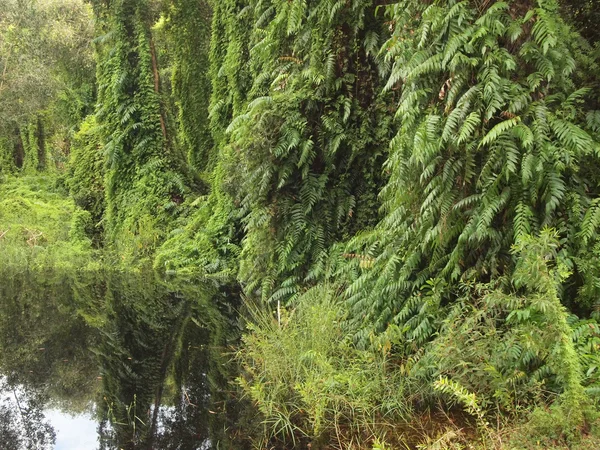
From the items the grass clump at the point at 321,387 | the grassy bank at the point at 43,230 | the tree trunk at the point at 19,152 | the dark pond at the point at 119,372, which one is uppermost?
the grass clump at the point at 321,387

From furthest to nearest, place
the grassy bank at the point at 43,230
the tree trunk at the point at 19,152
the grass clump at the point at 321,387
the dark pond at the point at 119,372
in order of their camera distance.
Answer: the tree trunk at the point at 19,152, the grassy bank at the point at 43,230, the dark pond at the point at 119,372, the grass clump at the point at 321,387

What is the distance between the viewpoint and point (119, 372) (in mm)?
7832

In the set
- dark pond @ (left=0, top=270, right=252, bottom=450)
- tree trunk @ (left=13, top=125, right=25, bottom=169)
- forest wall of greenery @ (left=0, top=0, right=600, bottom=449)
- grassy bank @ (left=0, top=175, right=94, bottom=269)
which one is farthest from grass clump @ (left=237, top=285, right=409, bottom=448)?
tree trunk @ (left=13, top=125, right=25, bottom=169)

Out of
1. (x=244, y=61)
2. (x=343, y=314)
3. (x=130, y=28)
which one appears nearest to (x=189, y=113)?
(x=130, y=28)

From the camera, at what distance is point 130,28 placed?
21188mm

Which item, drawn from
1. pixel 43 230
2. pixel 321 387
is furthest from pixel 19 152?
pixel 321 387

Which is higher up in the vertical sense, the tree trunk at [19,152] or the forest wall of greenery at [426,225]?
the forest wall of greenery at [426,225]

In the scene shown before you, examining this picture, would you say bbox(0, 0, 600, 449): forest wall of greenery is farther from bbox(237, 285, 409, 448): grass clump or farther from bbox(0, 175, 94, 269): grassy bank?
bbox(0, 175, 94, 269): grassy bank

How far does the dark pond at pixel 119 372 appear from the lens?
230 inches

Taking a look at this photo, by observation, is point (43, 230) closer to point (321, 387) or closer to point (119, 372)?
point (119, 372)

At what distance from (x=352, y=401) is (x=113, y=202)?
18284mm

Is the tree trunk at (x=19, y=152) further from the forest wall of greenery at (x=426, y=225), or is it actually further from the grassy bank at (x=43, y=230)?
the forest wall of greenery at (x=426, y=225)

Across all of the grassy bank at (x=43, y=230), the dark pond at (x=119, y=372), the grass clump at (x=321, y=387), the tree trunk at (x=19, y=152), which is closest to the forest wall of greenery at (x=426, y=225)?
the grass clump at (x=321, y=387)

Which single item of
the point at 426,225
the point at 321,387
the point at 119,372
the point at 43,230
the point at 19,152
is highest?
the point at 426,225
